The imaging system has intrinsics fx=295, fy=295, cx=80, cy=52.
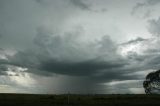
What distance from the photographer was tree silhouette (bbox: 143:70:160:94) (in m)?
87.3

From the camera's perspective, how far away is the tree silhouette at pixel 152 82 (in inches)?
3438

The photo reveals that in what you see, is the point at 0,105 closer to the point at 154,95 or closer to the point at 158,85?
the point at 158,85

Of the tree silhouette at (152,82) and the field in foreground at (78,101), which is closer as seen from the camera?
the field in foreground at (78,101)

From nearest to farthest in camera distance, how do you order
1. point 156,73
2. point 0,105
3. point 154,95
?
1. point 0,105
2. point 156,73
3. point 154,95

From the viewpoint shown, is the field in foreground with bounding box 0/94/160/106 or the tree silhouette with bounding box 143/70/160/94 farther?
the tree silhouette with bounding box 143/70/160/94

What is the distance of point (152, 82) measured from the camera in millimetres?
89500

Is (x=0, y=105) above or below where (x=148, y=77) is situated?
below

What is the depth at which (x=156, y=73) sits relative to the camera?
87125mm

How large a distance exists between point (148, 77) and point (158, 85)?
4445 mm

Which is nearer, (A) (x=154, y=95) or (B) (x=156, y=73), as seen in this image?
(B) (x=156, y=73)

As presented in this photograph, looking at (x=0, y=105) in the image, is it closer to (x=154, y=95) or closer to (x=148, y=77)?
(x=148, y=77)

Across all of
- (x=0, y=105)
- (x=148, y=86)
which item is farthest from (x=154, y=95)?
(x=0, y=105)

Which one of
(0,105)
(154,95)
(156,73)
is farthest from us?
(154,95)

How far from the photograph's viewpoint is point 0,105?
208 feet
